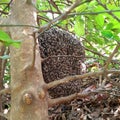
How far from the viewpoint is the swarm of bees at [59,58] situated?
183cm

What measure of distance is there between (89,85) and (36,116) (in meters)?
1.21

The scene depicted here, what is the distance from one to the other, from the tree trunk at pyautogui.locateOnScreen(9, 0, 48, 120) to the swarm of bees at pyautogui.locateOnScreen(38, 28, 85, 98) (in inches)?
15.2

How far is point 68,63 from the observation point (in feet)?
6.22

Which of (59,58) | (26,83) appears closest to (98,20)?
(26,83)

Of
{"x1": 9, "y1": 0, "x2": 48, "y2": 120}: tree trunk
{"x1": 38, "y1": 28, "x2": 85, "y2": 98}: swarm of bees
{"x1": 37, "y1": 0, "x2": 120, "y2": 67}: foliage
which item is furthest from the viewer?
{"x1": 38, "y1": 28, "x2": 85, "y2": 98}: swarm of bees

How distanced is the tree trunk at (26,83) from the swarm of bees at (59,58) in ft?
1.27

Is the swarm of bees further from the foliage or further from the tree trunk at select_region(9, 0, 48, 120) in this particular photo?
the tree trunk at select_region(9, 0, 48, 120)

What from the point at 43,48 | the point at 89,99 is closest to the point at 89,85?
the point at 89,99

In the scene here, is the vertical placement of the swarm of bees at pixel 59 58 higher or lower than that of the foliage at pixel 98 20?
lower

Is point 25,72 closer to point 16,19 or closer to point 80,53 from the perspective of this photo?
point 16,19

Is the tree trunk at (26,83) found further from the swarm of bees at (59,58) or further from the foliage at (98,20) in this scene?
→ the swarm of bees at (59,58)

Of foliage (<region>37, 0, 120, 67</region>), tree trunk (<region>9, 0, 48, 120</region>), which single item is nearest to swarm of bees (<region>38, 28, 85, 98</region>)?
foliage (<region>37, 0, 120, 67</region>)

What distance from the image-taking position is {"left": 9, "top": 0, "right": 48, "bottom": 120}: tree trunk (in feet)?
4.05

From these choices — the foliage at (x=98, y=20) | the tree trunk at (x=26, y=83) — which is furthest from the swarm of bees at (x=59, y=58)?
the tree trunk at (x=26, y=83)
